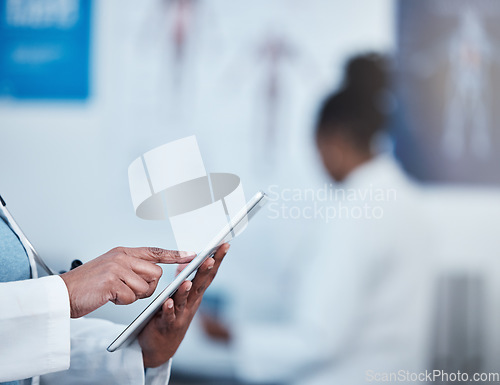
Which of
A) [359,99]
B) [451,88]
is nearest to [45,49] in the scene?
[359,99]

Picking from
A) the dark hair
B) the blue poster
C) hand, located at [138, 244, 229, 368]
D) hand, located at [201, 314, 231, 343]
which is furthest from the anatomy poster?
hand, located at [138, 244, 229, 368]

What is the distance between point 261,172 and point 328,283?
0.45 meters

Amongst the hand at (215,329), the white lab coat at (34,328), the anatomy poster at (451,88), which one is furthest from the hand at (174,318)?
the anatomy poster at (451,88)

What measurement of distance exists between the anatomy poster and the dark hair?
0.26ft

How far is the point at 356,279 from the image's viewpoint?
1649mm

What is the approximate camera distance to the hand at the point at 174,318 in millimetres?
667

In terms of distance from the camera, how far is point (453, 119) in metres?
1.95

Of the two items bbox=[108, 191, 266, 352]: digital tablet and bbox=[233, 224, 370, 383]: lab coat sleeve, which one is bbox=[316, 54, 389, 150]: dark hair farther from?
bbox=[108, 191, 266, 352]: digital tablet

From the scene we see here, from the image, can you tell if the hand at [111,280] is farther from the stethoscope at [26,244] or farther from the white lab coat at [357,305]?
the white lab coat at [357,305]

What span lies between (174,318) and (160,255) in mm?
101

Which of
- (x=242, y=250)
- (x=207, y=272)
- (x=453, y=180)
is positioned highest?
(x=207, y=272)

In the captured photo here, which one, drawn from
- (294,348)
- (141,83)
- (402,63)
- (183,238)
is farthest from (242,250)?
(183,238)

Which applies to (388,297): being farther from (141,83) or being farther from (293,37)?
(141,83)

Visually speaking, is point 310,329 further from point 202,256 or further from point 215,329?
point 202,256
